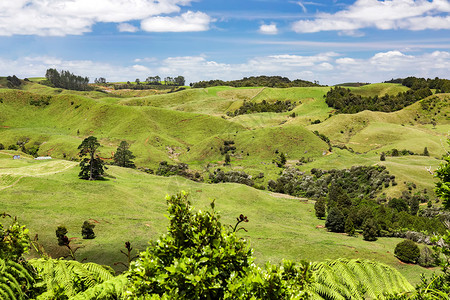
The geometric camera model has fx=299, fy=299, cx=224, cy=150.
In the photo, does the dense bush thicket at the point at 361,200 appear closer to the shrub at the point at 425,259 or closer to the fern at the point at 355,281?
the shrub at the point at 425,259

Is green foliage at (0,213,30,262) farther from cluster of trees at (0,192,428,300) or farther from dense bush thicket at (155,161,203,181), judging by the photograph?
dense bush thicket at (155,161,203,181)

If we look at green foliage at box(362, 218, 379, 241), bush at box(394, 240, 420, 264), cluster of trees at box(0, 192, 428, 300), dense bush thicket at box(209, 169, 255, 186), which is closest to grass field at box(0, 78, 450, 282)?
green foliage at box(362, 218, 379, 241)

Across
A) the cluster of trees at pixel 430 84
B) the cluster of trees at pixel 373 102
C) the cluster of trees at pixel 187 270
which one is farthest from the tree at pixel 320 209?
the cluster of trees at pixel 430 84

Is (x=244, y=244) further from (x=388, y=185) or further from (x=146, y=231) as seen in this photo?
(x=388, y=185)

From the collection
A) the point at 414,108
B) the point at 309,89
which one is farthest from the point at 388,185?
the point at 309,89

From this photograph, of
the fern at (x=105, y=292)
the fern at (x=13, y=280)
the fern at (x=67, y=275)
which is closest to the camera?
the fern at (x=13, y=280)

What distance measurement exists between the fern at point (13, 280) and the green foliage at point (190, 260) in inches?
96.0

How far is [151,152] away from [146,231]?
232 ft

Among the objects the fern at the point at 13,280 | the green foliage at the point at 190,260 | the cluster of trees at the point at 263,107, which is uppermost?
the cluster of trees at the point at 263,107

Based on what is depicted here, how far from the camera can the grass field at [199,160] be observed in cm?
3544

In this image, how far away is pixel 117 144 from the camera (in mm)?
115062

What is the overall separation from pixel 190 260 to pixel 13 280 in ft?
12.8

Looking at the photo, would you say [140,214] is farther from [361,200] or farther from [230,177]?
[361,200]

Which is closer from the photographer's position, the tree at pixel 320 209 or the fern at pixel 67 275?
the fern at pixel 67 275
